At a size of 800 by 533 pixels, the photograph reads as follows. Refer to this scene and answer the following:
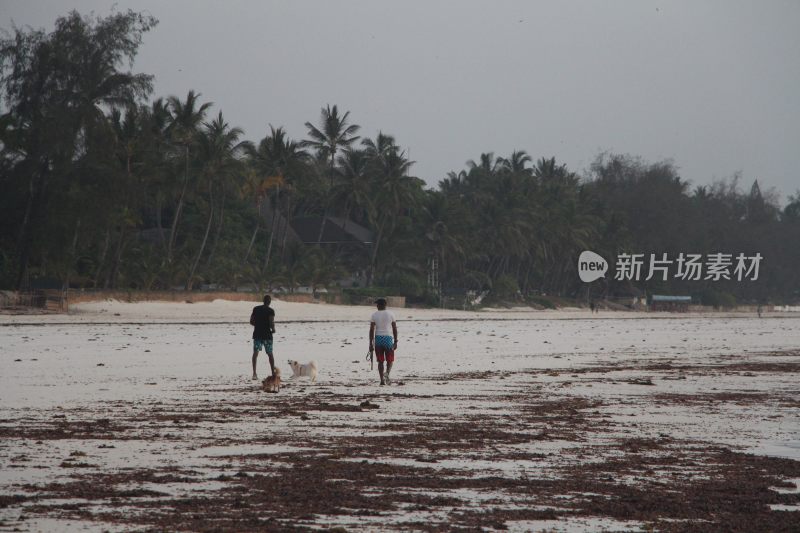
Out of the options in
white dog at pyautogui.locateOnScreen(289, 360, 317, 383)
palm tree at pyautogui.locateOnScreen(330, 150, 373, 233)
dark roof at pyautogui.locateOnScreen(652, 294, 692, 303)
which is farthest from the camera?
dark roof at pyautogui.locateOnScreen(652, 294, 692, 303)

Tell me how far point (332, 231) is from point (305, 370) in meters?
70.8

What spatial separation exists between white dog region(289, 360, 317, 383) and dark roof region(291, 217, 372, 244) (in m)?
68.8

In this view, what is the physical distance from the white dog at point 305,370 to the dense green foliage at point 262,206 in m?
36.5

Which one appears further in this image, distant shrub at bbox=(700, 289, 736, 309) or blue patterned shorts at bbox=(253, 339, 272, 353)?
distant shrub at bbox=(700, 289, 736, 309)

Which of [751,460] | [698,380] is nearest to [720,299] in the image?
[698,380]

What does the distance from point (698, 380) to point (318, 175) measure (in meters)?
65.3

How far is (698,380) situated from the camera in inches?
800

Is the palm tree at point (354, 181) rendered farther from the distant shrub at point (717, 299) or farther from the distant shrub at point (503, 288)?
the distant shrub at point (717, 299)

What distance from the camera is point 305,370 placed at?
60.2ft

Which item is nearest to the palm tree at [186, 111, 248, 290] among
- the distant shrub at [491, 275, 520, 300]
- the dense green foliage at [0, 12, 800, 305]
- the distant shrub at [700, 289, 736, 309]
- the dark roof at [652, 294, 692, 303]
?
the dense green foliage at [0, 12, 800, 305]

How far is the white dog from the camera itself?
18219 mm

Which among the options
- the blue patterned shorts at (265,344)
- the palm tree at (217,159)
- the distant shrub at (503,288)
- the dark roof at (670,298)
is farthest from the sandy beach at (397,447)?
the dark roof at (670,298)

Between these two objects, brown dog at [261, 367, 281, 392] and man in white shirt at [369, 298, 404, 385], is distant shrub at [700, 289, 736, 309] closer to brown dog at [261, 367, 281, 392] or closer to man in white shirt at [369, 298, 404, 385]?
man in white shirt at [369, 298, 404, 385]

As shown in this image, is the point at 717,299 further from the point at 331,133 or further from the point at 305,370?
the point at 305,370
